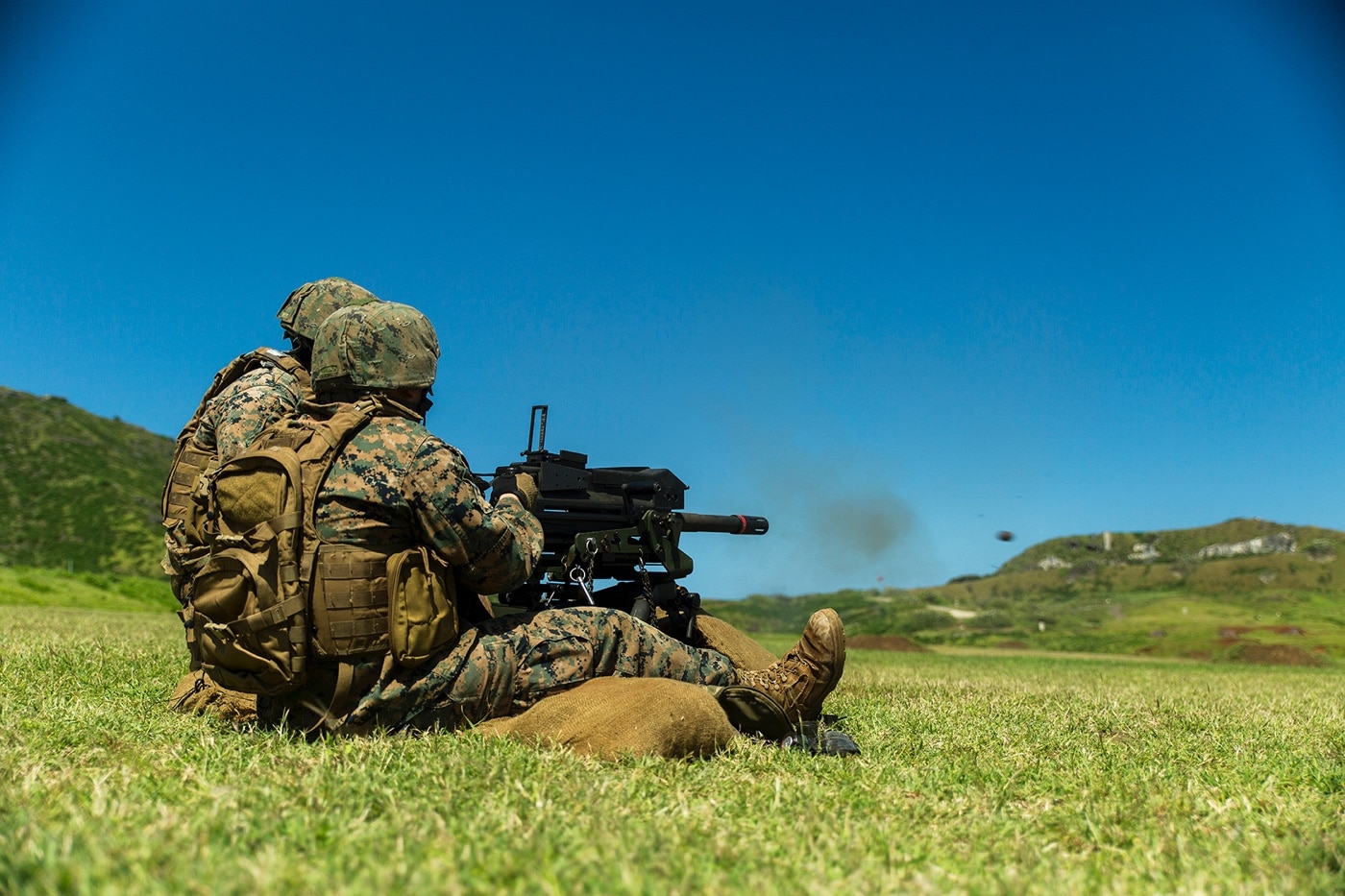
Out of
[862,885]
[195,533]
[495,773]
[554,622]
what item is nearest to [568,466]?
[554,622]

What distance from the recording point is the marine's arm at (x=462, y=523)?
474 cm

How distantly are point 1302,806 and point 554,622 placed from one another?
3494 mm

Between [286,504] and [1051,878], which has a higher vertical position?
[286,504]

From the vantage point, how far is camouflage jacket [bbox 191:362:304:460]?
6070mm

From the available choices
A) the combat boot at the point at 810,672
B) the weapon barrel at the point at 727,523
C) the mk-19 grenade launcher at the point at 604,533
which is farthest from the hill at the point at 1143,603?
the combat boot at the point at 810,672

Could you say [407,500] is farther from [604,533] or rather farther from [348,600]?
[604,533]

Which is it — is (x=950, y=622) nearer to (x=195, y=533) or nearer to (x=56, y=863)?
(x=195, y=533)

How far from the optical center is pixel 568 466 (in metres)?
6.68

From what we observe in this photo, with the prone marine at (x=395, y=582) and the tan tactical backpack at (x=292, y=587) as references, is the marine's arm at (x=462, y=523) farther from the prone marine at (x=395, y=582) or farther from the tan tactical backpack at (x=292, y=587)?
the tan tactical backpack at (x=292, y=587)

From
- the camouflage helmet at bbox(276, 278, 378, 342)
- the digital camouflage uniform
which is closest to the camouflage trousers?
the digital camouflage uniform

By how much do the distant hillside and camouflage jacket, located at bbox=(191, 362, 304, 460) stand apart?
7074 cm

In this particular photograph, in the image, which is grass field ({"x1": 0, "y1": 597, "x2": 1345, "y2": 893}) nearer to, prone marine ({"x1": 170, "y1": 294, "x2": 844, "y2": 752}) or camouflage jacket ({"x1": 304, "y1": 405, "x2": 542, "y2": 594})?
prone marine ({"x1": 170, "y1": 294, "x2": 844, "y2": 752})

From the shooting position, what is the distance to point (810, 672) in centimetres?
590

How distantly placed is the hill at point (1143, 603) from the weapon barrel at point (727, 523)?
15.3 m
